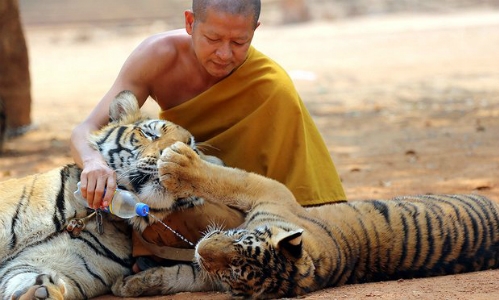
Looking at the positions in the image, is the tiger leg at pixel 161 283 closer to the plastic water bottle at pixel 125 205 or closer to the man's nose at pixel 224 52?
the plastic water bottle at pixel 125 205

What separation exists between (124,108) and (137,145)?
28 centimetres

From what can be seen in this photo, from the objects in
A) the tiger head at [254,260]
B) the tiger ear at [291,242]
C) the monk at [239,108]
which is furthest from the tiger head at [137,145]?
the tiger ear at [291,242]

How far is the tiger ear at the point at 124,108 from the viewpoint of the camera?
3.88 metres

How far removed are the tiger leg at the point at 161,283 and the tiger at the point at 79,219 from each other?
0.43 ft

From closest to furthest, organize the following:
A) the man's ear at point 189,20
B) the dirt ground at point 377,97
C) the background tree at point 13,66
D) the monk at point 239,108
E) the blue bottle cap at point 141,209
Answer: the blue bottle cap at point 141,209, the man's ear at point 189,20, the monk at point 239,108, the dirt ground at point 377,97, the background tree at point 13,66

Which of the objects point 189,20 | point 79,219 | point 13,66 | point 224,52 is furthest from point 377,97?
point 79,219

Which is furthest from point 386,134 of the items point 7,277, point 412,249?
point 7,277

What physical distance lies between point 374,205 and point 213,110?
1142mm

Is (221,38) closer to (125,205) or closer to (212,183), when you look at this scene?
(212,183)

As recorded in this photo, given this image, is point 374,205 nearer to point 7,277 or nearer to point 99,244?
point 99,244

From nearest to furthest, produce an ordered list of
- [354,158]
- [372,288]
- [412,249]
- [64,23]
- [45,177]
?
1. [372,288]
2. [412,249]
3. [45,177]
4. [354,158]
5. [64,23]

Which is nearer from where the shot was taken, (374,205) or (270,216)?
(270,216)

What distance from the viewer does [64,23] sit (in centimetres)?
2034

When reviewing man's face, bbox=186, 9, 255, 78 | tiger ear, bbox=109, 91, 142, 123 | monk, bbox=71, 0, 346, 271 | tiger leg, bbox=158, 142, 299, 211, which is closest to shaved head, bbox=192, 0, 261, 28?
man's face, bbox=186, 9, 255, 78
